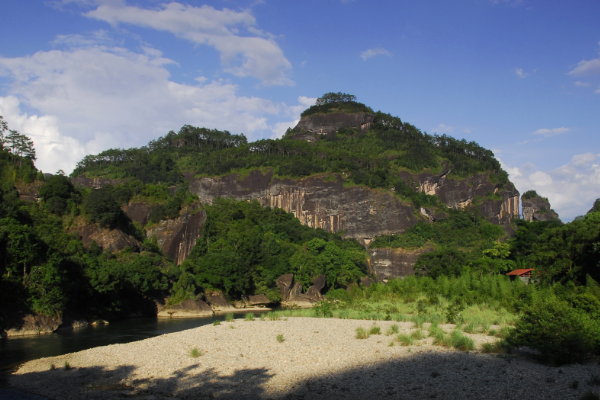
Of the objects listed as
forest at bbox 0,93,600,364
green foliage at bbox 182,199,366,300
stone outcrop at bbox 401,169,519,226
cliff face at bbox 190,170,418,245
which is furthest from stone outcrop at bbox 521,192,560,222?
green foliage at bbox 182,199,366,300

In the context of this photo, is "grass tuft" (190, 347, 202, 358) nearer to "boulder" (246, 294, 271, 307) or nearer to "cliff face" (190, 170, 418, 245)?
"boulder" (246, 294, 271, 307)

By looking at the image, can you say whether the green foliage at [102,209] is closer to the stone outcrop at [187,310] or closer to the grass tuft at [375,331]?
the stone outcrop at [187,310]

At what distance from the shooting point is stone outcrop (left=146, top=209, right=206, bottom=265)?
78.5 metres

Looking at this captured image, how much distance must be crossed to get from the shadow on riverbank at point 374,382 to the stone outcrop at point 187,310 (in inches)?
1393

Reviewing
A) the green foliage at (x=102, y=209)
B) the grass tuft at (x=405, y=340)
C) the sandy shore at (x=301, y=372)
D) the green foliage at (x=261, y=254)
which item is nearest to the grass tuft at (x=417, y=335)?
the sandy shore at (x=301, y=372)

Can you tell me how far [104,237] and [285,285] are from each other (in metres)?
28.0

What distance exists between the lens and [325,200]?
11062 centimetres

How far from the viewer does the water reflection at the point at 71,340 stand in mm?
26672

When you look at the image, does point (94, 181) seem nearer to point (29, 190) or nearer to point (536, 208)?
point (29, 190)

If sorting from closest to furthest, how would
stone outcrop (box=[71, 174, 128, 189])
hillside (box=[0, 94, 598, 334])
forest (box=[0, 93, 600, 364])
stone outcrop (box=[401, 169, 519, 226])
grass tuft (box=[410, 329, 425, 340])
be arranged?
grass tuft (box=[410, 329, 425, 340])
forest (box=[0, 93, 600, 364])
hillside (box=[0, 94, 598, 334])
stone outcrop (box=[401, 169, 519, 226])
stone outcrop (box=[71, 174, 128, 189])

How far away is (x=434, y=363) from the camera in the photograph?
17.7 m

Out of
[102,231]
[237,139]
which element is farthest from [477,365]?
[237,139]

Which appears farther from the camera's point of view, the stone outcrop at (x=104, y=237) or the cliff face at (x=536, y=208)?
the cliff face at (x=536, y=208)

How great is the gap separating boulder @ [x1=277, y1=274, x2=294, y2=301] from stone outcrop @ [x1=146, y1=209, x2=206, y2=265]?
1716 centimetres
